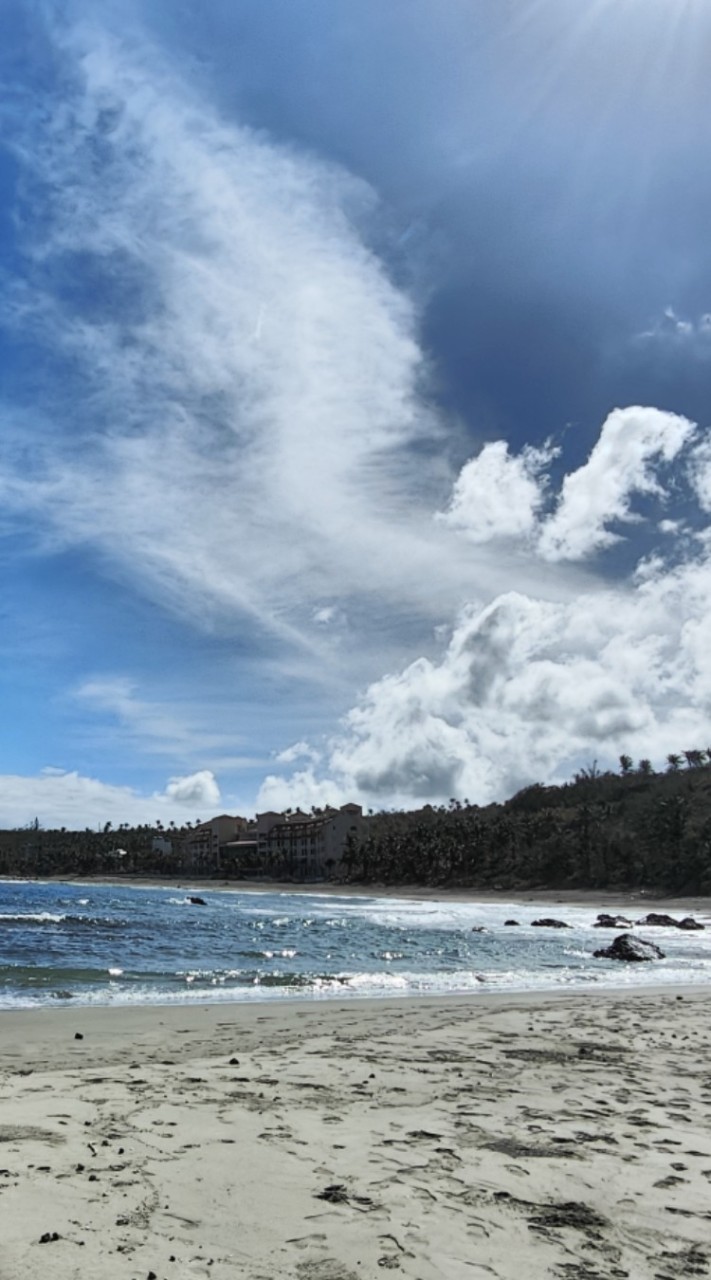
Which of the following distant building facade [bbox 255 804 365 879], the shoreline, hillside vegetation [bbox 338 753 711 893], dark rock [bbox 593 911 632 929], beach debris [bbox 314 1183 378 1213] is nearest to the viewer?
beach debris [bbox 314 1183 378 1213]

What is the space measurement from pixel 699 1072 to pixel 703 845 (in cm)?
8457

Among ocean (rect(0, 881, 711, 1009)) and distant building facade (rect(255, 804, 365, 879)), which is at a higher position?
distant building facade (rect(255, 804, 365, 879))

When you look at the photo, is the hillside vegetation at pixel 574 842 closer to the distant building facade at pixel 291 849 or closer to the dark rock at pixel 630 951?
the distant building facade at pixel 291 849

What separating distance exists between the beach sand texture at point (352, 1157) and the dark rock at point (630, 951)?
1574cm

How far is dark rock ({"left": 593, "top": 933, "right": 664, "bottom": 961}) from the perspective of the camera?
26250mm

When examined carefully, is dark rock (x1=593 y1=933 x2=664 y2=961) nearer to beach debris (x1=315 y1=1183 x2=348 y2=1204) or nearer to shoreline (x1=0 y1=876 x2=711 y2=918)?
beach debris (x1=315 y1=1183 x2=348 y2=1204)

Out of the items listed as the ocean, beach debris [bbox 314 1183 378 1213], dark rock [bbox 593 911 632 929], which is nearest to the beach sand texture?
beach debris [bbox 314 1183 378 1213]

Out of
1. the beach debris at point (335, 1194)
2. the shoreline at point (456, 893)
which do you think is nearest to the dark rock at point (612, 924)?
the shoreline at point (456, 893)

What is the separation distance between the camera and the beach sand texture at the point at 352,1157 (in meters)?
4.48

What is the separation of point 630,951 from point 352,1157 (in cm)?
2287

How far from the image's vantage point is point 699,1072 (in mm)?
9711

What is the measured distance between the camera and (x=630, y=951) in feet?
86.6

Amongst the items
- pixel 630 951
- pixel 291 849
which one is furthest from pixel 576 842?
pixel 630 951

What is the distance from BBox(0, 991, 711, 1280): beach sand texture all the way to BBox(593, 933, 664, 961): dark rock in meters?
15.7
